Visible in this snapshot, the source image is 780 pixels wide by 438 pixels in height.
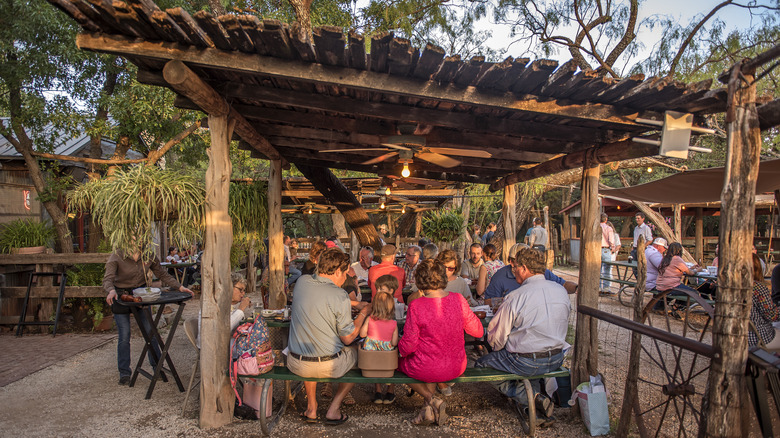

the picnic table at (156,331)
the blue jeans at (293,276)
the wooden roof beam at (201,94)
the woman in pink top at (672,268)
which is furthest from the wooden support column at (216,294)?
the woman in pink top at (672,268)

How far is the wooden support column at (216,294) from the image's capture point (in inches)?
148

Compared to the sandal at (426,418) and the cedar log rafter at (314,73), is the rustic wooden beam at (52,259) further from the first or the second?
the sandal at (426,418)

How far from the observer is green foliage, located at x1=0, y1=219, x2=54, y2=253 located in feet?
25.7

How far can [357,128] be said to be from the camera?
4.80 meters

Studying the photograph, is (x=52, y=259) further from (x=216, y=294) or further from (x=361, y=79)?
(x=361, y=79)

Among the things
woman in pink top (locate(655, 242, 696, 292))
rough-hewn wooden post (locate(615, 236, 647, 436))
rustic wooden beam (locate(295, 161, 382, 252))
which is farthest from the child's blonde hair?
woman in pink top (locate(655, 242, 696, 292))

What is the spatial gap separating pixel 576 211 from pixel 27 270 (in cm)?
1974

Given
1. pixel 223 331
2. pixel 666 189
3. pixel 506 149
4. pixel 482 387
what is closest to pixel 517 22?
pixel 666 189

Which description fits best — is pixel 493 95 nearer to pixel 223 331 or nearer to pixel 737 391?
pixel 737 391

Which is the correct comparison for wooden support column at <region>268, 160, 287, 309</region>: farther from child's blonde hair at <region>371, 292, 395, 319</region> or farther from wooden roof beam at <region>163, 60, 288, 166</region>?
child's blonde hair at <region>371, 292, 395, 319</region>

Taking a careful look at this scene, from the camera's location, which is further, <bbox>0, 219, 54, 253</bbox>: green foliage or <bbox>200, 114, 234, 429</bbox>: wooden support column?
<bbox>0, 219, 54, 253</bbox>: green foliage

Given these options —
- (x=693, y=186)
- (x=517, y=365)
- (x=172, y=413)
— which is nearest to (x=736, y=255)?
(x=517, y=365)

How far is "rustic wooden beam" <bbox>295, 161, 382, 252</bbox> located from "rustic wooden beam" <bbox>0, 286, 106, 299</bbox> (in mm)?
3795

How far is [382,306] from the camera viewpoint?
373cm
